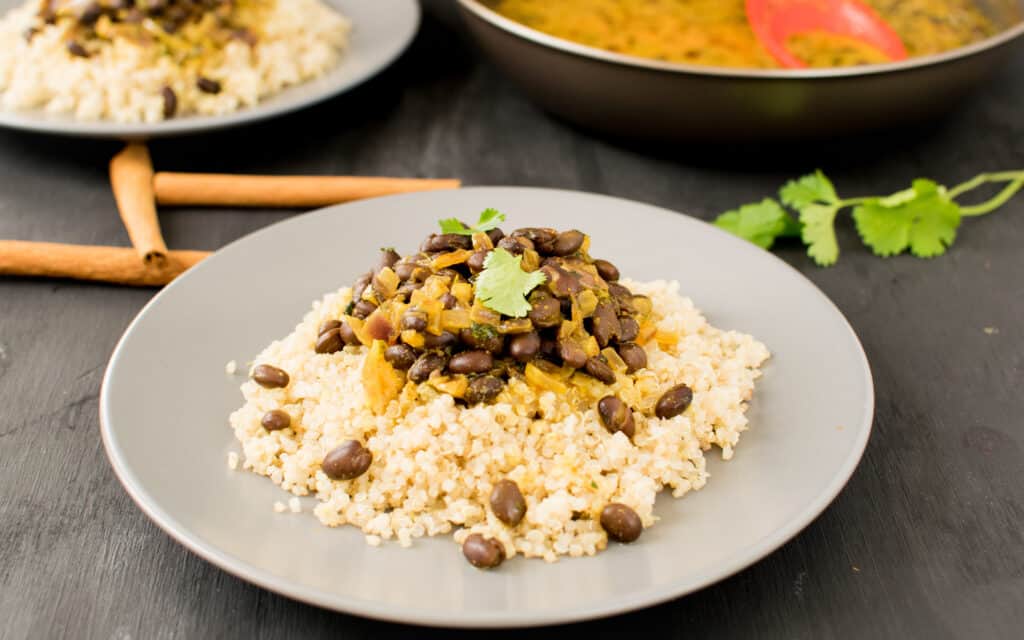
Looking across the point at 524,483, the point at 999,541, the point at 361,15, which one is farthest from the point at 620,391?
the point at 361,15

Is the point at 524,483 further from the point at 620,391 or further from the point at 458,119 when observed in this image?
the point at 458,119

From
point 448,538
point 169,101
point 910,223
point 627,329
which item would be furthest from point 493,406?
point 169,101

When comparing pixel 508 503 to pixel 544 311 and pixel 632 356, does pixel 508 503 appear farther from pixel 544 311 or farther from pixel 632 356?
pixel 632 356

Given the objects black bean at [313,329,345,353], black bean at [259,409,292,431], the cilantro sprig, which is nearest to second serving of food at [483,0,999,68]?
the cilantro sprig

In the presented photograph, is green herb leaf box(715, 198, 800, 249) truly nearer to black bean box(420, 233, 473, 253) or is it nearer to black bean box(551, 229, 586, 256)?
black bean box(551, 229, 586, 256)

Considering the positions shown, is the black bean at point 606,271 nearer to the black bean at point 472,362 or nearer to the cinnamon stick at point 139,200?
the black bean at point 472,362

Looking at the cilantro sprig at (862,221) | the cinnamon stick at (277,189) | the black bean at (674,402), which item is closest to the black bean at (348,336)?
the black bean at (674,402)
